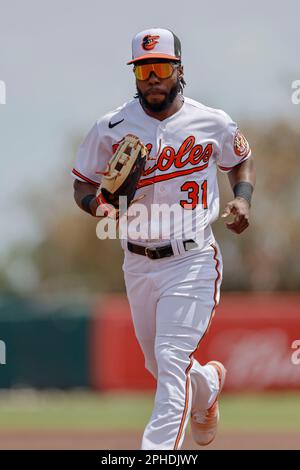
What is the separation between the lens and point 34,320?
1855 cm

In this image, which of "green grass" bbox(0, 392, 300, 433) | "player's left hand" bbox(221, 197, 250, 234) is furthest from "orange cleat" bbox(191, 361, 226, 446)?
"green grass" bbox(0, 392, 300, 433)

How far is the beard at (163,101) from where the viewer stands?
6.76 meters

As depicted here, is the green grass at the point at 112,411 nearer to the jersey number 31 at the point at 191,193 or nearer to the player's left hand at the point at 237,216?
the jersey number 31 at the point at 191,193

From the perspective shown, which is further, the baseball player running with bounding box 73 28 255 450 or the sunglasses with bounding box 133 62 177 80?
the sunglasses with bounding box 133 62 177 80

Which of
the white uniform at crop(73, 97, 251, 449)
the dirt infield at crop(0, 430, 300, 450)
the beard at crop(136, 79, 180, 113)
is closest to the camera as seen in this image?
the white uniform at crop(73, 97, 251, 449)

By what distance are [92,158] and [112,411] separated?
1075 cm

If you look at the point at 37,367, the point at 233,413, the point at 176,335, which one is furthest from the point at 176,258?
the point at 37,367

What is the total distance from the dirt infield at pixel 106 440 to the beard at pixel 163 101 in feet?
17.1

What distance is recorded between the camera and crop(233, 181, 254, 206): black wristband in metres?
6.81

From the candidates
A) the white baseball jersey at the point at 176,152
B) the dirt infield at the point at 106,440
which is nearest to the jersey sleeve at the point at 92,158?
the white baseball jersey at the point at 176,152

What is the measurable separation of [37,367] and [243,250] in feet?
68.6

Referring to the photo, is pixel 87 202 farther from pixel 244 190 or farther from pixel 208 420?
pixel 208 420

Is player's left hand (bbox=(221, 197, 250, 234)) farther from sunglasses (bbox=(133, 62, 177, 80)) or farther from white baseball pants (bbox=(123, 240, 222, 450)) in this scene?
sunglasses (bbox=(133, 62, 177, 80))

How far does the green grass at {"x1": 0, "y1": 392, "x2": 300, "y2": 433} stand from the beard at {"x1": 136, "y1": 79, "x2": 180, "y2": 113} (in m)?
8.22
